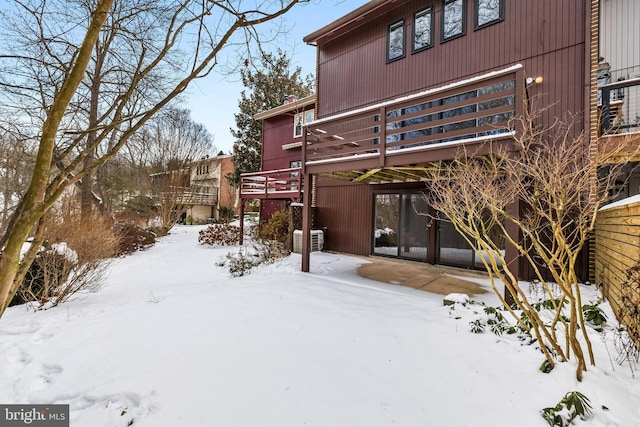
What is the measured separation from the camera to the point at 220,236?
1270cm

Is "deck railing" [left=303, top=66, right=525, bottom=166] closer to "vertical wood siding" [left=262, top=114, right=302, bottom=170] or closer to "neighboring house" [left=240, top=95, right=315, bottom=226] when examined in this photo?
"neighboring house" [left=240, top=95, right=315, bottom=226]

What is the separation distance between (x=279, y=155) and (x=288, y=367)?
12656 millimetres

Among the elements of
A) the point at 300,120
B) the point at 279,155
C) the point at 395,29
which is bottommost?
the point at 279,155

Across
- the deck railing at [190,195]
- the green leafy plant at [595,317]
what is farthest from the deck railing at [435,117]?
the deck railing at [190,195]

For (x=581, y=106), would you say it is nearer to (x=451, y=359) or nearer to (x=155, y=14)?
(x=451, y=359)

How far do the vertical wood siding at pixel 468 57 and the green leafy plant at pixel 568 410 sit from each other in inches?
205

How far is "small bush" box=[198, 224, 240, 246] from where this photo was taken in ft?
41.4

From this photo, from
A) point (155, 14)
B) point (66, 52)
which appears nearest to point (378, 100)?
point (155, 14)

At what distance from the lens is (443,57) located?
748 centimetres

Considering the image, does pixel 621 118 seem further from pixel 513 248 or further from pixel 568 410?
pixel 568 410

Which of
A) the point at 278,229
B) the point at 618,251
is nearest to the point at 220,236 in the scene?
the point at 278,229

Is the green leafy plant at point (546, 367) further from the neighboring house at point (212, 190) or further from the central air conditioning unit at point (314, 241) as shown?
the neighboring house at point (212, 190)

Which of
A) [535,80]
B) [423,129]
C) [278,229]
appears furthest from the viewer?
[278,229]

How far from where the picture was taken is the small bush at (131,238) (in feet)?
34.6
